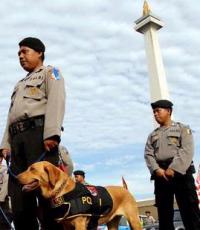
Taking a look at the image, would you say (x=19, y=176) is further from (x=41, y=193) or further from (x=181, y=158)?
(x=181, y=158)

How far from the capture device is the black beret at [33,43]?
4781 mm

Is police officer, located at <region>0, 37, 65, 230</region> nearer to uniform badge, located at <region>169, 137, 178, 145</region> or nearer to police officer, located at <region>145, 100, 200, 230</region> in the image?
police officer, located at <region>145, 100, 200, 230</region>

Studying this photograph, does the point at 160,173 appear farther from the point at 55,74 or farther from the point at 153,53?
the point at 153,53

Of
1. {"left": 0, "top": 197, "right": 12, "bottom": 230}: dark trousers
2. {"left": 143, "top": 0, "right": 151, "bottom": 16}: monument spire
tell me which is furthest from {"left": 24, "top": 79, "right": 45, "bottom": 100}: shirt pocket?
{"left": 143, "top": 0, "right": 151, "bottom": 16}: monument spire

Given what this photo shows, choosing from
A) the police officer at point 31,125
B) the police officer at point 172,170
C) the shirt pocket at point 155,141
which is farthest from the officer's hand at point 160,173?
the police officer at point 31,125

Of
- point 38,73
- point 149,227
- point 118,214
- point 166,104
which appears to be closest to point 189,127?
point 166,104

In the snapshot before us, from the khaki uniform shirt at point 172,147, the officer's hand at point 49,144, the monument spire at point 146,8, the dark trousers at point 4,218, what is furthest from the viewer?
the monument spire at point 146,8

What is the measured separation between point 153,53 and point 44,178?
33028 millimetres

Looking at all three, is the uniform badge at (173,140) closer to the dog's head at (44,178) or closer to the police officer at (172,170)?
the police officer at (172,170)

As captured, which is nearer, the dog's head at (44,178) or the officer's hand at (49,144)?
the officer's hand at (49,144)

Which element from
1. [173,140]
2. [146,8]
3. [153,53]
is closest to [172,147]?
[173,140]

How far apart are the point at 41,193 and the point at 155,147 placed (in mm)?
2394

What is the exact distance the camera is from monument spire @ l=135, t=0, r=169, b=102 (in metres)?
35.6

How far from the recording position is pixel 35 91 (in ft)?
15.1
